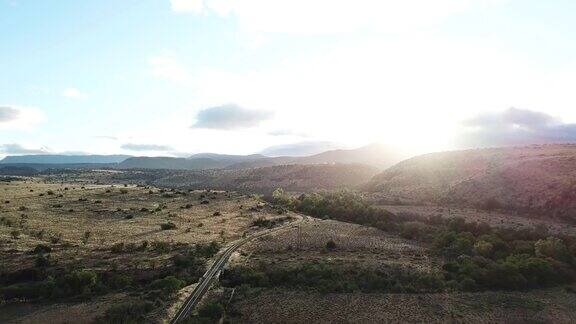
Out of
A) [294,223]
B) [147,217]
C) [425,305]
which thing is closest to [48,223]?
[147,217]

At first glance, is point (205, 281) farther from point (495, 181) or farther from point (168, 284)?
point (495, 181)

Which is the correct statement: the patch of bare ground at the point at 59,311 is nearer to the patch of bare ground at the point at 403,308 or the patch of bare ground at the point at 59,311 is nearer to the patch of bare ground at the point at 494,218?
the patch of bare ground at the point at 403,308

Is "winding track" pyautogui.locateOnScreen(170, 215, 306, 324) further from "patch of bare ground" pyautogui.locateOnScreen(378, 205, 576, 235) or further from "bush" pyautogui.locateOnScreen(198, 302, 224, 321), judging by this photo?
"patch of bare ground" pyautogui.locateOnScreen(378, 205, 576, 235)

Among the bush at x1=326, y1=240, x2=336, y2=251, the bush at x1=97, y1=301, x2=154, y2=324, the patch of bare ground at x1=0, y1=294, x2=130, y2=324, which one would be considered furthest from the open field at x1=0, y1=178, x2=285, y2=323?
the bush at x1=326, y1=240, x2=336, y2=251

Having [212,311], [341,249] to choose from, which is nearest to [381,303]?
[212,311]

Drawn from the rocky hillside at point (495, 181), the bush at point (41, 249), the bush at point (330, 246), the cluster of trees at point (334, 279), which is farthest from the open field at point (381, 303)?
→ the rocky hillside at point (495, 181)

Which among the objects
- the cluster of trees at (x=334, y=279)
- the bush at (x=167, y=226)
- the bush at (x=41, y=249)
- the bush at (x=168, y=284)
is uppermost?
the bush at (x=41, y=249)

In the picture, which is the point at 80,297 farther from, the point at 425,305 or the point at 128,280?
the point at 425,305
